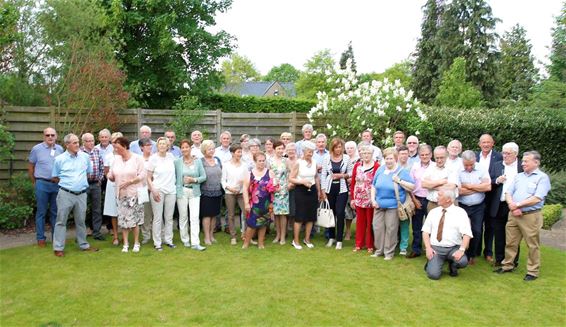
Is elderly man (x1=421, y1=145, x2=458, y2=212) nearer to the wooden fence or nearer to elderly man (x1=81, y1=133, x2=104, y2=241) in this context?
elderly man (x1=81, y1=133, x2=104, y2=241)

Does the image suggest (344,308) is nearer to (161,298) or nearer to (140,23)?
(161,298)

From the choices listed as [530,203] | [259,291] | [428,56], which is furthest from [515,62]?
[259,291]

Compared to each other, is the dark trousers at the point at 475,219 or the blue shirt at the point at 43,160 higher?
the blue shirt at the point at 43,160

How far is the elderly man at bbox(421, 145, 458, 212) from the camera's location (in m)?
6.29

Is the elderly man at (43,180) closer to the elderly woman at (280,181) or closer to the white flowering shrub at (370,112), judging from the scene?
the elderly woman at (280,181)

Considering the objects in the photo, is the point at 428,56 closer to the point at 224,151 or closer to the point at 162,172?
the point at 224,151

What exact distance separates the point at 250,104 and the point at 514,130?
991 centimetres

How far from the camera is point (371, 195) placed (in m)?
6.84

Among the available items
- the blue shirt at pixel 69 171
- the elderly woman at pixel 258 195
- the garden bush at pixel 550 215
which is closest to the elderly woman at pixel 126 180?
the blue shirt at pixel 69 171

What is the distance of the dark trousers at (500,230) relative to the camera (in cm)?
640

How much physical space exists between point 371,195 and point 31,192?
6045 millimetres

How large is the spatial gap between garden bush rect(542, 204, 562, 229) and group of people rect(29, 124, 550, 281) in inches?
107

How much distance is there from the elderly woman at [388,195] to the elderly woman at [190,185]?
2615 mm

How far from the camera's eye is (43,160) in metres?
7.05
